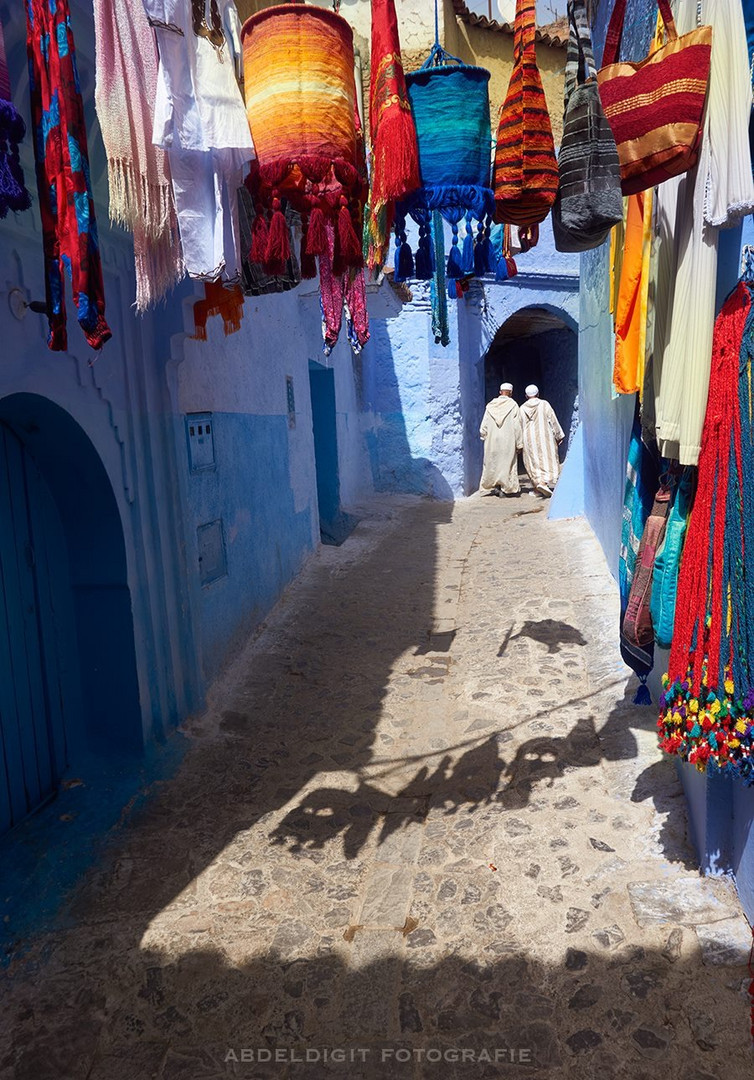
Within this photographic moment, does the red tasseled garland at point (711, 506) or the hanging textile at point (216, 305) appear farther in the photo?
the hanging textile at point (216, 305)

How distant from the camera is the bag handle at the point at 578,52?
7.08ft

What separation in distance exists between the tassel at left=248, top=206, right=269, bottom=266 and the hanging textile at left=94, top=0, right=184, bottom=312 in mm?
313

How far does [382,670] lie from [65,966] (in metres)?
2.98

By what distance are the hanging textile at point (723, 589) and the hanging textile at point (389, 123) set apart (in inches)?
47.9

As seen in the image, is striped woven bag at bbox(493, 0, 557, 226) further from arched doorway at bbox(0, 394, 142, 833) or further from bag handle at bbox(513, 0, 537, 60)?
arched doorway at bbox(0, 394, 142, 833)

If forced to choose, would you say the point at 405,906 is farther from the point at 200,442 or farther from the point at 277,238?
the point at 200,442

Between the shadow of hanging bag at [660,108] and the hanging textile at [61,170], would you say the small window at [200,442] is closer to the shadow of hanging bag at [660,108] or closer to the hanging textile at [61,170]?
the hanging textile at [61,170]

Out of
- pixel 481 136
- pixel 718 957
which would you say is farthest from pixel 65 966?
pixel 481 136

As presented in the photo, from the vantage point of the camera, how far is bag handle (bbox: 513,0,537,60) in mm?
2543

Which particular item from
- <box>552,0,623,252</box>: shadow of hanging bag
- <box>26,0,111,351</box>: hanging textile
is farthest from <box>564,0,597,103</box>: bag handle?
<box>26,0,111,351</box>: hanging textile

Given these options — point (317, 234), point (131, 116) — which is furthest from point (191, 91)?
point (317, 234)

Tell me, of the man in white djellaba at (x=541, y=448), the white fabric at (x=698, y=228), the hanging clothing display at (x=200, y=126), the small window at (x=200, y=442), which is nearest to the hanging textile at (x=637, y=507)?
the white fabric at (x=698, y=228)

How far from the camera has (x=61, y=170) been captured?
2.19 metres

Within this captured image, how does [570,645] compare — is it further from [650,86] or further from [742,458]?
[650,86]
